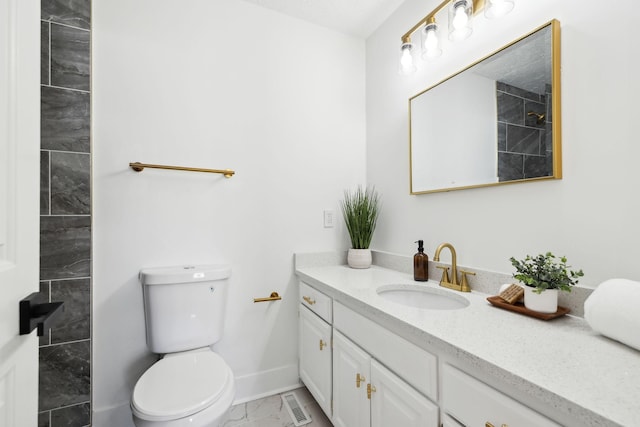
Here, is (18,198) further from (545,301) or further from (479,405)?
(545,301)

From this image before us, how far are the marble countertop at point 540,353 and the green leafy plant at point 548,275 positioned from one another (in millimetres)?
112

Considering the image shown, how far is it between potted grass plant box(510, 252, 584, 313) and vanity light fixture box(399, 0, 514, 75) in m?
0.95

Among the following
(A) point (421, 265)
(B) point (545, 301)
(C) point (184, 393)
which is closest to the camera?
(B) point (545, 301)

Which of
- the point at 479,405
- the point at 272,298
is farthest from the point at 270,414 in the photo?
the point at 479,405

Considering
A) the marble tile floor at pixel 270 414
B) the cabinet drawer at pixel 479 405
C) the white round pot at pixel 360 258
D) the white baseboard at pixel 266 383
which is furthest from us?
the white round pot at pixel 360 258

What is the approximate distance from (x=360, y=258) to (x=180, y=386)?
1100mm

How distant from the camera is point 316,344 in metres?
1.54

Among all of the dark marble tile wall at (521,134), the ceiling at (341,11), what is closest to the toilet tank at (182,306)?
the dark marble tile wall at (521,134)

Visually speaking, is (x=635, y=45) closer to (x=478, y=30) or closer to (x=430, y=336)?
(x=478, y=30)

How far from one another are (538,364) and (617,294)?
309mm

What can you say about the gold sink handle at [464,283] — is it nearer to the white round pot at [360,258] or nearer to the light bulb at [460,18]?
the white round pot at [360,258]

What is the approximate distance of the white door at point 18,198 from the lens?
0.50 m

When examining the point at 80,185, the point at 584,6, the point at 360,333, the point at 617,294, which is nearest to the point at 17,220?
the point at 80,185

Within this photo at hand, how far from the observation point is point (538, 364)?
0.65 metres
